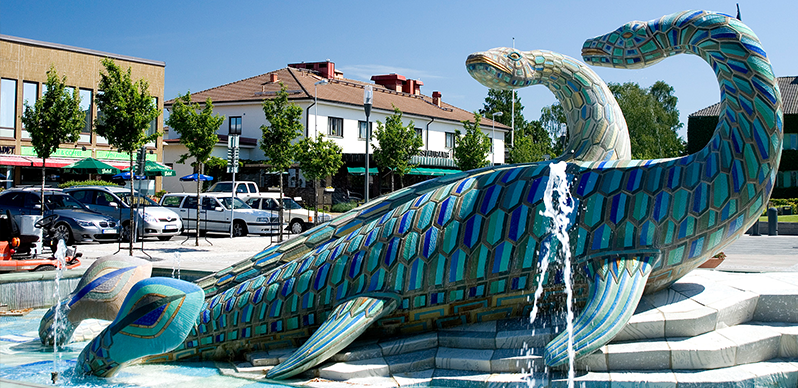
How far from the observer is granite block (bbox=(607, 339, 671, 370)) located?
18.7ft

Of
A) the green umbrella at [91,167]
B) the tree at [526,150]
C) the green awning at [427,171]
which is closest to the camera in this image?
the green umbrella at [91,167]

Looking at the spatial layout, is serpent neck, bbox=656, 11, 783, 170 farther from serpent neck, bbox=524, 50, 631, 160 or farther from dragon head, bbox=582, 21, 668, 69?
serpent neck, bbox=524, 50, 631, 160

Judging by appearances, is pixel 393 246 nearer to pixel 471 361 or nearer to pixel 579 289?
pixel 471 361

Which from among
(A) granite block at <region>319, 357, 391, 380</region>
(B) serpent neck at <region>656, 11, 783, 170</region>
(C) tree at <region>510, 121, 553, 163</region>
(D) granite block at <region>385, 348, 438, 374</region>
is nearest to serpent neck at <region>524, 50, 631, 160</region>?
(B) serpent neck at <region>656, 11, 783, 170</region>

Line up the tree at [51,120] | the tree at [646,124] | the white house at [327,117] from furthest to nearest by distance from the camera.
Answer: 1. the tree at [646,124]
2. the white house at [327,117]
3. the tree at [51,120]

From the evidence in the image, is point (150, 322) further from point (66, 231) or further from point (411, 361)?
point (66, 231)

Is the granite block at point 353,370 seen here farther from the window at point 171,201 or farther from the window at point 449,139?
the window at point 449,139

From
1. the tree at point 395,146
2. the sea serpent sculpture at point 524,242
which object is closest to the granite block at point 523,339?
the sea serpent sculpture at point 524,242

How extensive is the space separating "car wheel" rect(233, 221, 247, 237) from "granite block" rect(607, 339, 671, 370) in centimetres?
2032

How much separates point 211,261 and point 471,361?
10.0 m

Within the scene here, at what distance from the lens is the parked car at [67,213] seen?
1952cm

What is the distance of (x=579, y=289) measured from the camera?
20.4 feet

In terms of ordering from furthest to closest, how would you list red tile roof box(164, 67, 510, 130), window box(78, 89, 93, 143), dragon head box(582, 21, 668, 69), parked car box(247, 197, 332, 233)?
red tile roof box(164, 67, 510, 130) → window box(78, 89, 93, 143) → parked car box(247, 197, 332, 233) → dragon head box(582, 21, 668, 69)

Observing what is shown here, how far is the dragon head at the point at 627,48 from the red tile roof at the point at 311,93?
34.1m
